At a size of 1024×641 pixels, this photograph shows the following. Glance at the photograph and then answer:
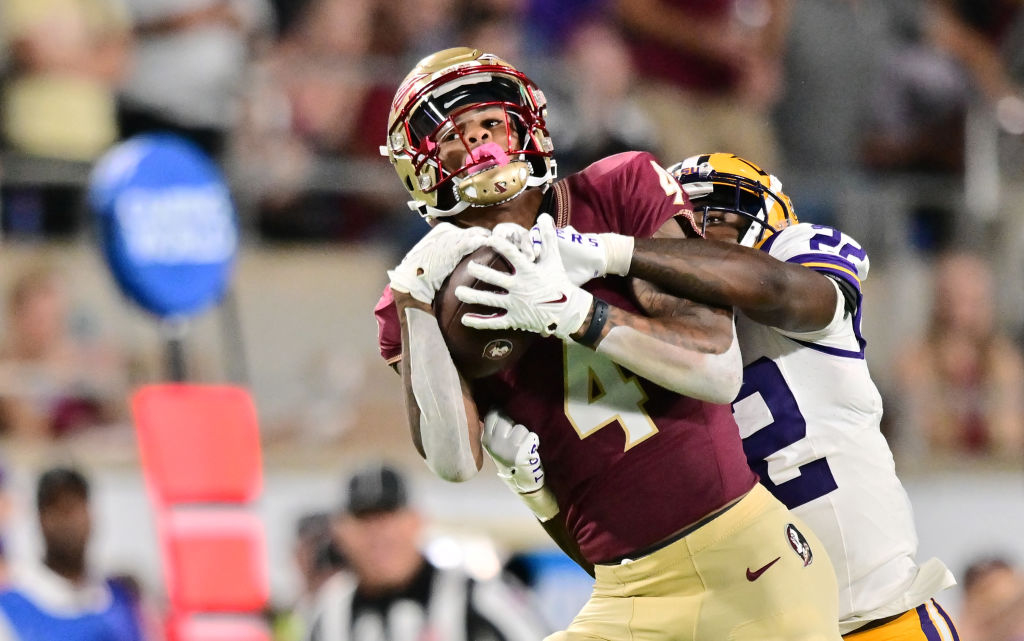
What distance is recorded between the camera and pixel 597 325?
3.02m

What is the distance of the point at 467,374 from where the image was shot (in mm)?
3201

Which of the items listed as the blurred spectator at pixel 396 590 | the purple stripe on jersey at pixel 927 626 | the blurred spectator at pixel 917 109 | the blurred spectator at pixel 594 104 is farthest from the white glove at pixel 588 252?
the blurred spectator at pixel 917 109

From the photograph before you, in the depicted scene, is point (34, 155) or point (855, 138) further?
point (855, 138)

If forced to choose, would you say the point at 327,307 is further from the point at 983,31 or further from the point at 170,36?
the point at 983,31

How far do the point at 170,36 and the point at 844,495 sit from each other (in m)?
5.29

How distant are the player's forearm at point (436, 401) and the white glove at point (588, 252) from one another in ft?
0.96

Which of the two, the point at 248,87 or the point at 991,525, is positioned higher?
the point at 248,87

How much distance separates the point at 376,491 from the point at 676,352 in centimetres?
359

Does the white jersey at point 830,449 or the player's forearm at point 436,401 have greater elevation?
the player's forearm at point 436,401

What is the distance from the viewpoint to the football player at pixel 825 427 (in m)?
3.58

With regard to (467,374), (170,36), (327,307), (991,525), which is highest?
(170,36)

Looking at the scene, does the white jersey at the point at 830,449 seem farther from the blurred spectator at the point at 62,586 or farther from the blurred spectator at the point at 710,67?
the blurred spectator at the point at 710,67

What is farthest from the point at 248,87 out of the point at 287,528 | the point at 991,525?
the point at 991,525

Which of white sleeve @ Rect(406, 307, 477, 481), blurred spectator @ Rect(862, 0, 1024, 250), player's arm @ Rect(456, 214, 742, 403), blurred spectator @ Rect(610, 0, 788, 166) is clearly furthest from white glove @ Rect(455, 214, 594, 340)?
blurred spectator @ Rect(862, 0, 1024, 250)
